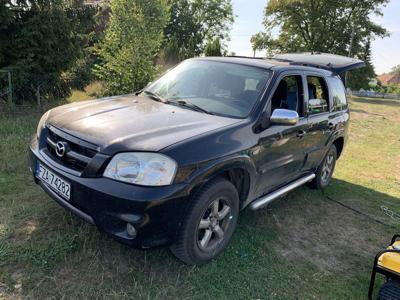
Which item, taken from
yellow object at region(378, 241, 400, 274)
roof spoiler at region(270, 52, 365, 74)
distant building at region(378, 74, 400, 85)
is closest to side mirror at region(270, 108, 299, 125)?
yellow object at region(378, 241, 400, 274)

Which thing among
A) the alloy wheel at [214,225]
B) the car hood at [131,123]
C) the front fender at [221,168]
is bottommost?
the alloy wheel at [214,225]

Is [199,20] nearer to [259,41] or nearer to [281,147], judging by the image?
[259,41]

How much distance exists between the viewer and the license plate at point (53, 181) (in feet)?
8.56

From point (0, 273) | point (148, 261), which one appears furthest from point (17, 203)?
point (148, 261)

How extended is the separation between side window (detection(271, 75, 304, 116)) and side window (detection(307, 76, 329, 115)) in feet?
0.65

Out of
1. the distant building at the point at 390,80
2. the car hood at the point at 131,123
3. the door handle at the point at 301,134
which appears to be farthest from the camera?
the distant building at the point at 390,80

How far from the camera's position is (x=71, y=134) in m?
2.70

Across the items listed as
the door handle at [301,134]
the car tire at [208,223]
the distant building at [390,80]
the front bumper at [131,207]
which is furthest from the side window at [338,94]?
the distant building at [390,80]

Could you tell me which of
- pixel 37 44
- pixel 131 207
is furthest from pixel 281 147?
pixel 37 44

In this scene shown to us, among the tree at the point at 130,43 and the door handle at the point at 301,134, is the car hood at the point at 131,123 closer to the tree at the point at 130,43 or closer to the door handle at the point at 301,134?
the door handle at the point at 301,134

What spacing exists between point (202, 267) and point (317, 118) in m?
2.44

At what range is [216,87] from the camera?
141 inches

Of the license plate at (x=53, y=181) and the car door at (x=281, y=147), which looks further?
the car door at (x=281, y=147)

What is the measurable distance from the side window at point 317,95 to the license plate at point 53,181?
2901 millimetres
